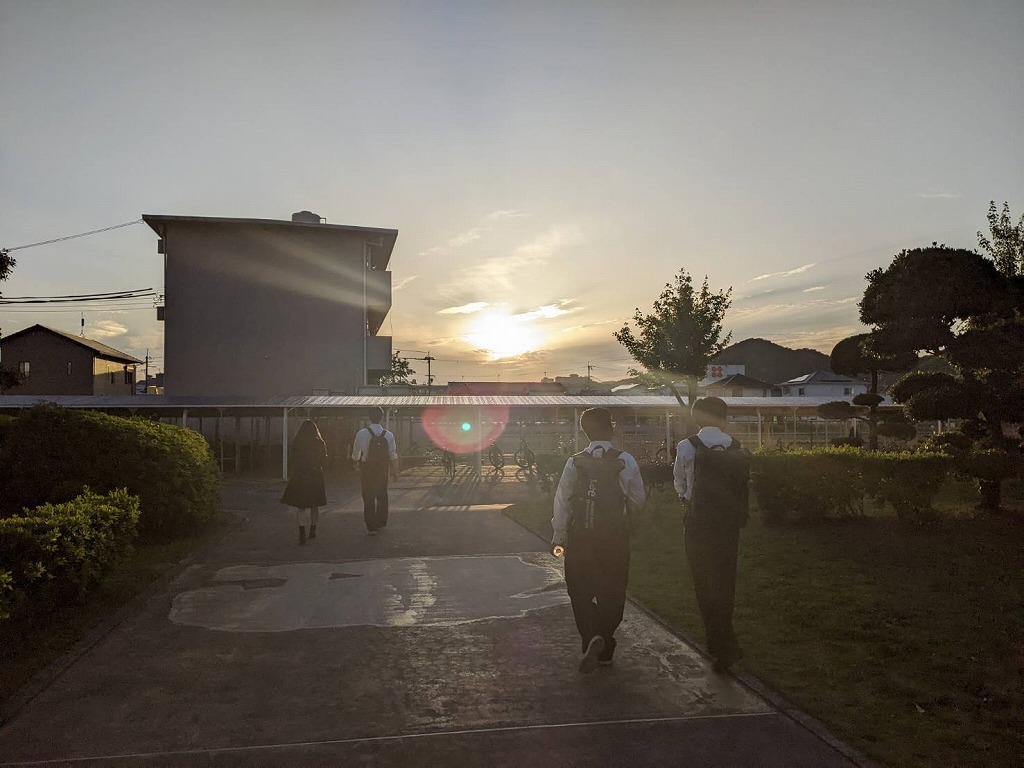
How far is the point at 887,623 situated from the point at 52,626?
6.74m

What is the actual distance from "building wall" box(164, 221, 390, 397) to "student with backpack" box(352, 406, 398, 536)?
21.0m

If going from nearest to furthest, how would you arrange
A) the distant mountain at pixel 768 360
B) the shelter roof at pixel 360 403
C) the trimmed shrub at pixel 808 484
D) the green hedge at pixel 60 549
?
the green hedge at pixel 60 549
the trimmed shrub at pixel 808 484
the shelter roof at pixel 360 403
the distant mountain at pixel 768 360

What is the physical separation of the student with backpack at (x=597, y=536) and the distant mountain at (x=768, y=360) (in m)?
75.3

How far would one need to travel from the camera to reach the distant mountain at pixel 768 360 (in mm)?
76938

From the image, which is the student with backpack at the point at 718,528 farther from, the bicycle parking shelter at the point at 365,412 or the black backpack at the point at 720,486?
the bicycle parking shelter at the point at 365,412

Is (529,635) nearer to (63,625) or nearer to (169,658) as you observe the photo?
(169,658)

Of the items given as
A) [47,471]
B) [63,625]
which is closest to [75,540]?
[63,625]

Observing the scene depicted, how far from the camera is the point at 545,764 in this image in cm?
333

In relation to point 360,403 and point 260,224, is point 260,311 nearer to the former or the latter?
point 260,224

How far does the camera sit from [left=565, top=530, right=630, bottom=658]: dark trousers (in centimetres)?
472

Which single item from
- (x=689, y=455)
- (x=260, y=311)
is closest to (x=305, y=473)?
(x=689, y=455)

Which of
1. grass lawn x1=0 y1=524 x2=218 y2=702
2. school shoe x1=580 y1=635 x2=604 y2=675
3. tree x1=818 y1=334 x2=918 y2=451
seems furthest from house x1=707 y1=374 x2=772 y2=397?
school shoe x1=580 y1=635 x2=604 y2=675

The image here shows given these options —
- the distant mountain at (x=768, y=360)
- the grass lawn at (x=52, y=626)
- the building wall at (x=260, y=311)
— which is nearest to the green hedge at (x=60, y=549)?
the grass lawn at (x=52, y=626)

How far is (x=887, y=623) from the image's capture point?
5.82 meters
